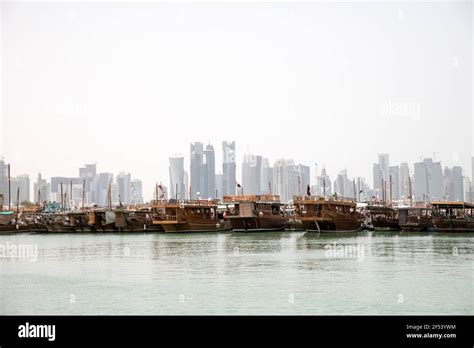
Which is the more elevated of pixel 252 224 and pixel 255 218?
pixel 255 218

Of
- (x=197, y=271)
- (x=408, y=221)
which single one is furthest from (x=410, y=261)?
(x=408, y=221)

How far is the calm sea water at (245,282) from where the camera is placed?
67.6 ft

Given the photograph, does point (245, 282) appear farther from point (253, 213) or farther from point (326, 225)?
point (253, 213)

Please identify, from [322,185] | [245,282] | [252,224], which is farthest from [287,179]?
[245,282]

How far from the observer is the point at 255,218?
6488 centimetres

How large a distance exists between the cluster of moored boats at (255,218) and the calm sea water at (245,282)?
17.4m

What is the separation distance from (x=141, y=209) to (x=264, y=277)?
2123 inches

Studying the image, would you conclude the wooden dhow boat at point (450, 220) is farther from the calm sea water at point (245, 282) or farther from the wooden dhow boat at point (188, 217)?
the wooden dhow boat at point (188, 217)

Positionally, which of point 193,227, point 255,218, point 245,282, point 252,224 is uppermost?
point 255,218

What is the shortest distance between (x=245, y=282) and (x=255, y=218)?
39.4 m

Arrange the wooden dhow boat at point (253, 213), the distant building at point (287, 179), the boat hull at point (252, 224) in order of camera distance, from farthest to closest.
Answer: the distant building at point (287, 179)
the boat hull at point (252, 224)
the wooden dhow boat at point (253, 213)

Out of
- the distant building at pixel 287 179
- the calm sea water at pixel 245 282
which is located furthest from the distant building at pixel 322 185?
the calm sea water at pixel 245 282

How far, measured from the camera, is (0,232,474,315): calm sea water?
67.6 feet
